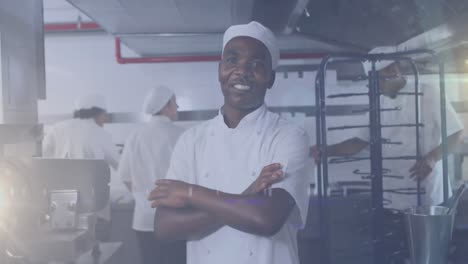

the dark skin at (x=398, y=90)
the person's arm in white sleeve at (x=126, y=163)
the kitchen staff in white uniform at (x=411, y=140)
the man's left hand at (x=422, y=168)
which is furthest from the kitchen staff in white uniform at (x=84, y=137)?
the man's left hand at (x=422, y=168)

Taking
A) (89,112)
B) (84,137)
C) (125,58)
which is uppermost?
(125,58)

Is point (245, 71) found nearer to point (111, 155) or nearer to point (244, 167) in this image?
point (244, 167)

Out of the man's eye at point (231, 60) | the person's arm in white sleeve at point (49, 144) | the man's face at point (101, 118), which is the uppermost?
the man's eye at point (231, 60)

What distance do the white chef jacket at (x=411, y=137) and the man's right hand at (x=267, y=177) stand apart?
38.9 inches

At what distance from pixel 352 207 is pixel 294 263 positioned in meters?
1.06

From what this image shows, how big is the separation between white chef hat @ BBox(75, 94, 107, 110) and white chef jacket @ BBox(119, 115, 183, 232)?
35cm

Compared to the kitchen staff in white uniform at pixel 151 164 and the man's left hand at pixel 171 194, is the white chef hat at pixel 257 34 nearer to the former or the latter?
the man's left hand at pixel 171 194

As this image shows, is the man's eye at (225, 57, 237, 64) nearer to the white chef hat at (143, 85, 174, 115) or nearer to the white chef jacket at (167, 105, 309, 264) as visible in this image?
the white chef jacket at (167, 105, 309, 264)

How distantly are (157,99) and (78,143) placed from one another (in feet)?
1.36

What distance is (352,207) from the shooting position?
6.01 feet

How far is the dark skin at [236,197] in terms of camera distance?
753 millimetres

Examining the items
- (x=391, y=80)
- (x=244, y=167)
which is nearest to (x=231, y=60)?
(x=244, y=167)

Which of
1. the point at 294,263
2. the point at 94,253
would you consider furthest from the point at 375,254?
the point at 94,253

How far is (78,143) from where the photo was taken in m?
2.00
